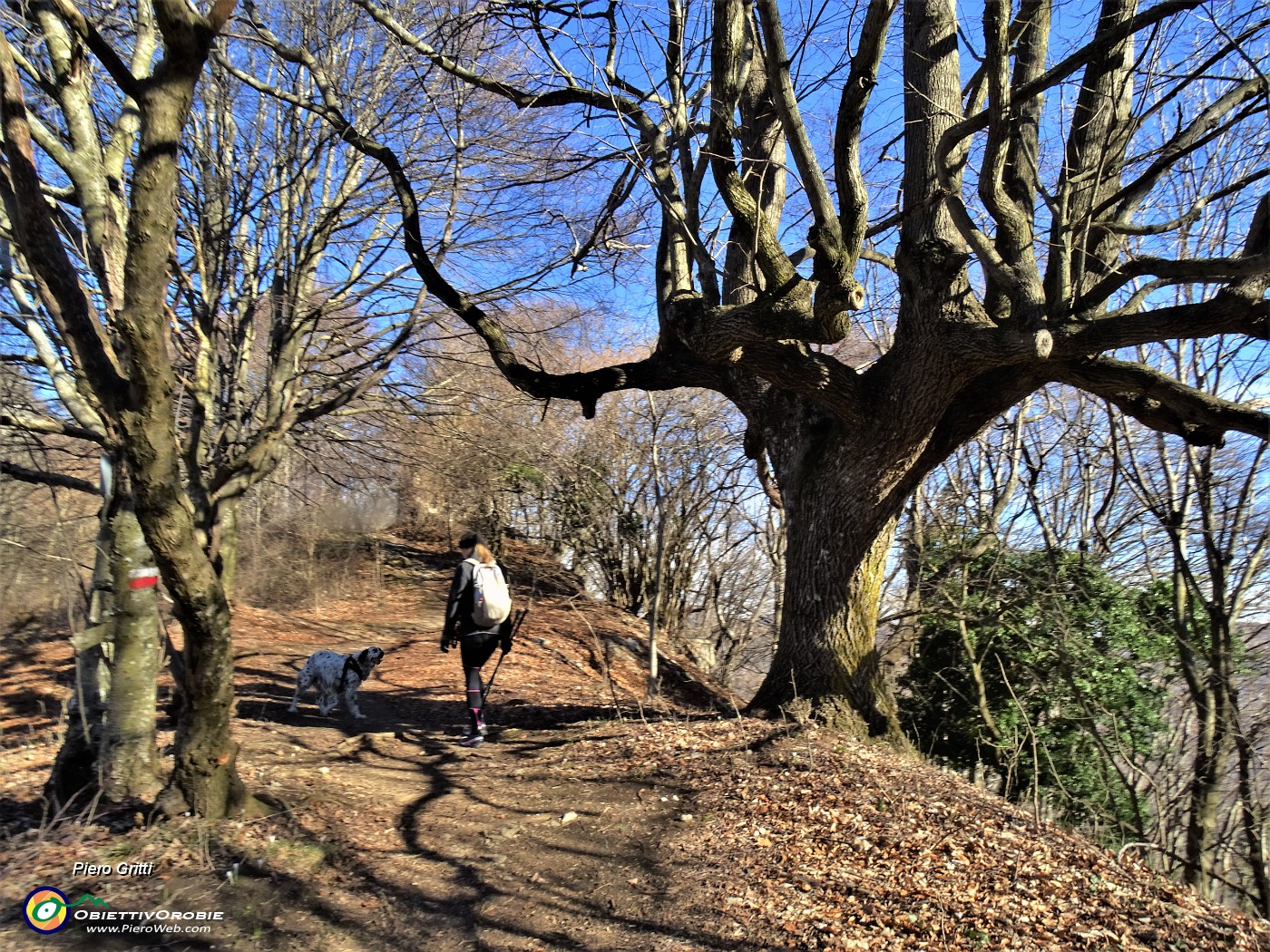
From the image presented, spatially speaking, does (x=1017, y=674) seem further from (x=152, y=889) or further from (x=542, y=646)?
(x=152, y=889)

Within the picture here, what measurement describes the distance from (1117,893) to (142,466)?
4.84 m

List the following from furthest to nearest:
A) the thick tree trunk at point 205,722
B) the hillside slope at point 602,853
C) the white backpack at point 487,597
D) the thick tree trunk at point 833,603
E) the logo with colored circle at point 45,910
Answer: the white backpack at point 487,597 < the thick tree trunk at point 833,603 < the thick tree trunk at point 205,722 < the hillside slope at point 602,853 < the logo with colored circle at point 45,910

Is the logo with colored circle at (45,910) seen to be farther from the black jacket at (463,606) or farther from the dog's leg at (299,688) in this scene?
the dog's leg at (299,688)

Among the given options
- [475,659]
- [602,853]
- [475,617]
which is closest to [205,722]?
[602,853]

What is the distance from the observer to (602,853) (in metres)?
4.33

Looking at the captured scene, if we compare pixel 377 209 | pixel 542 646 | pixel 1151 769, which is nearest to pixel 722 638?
pixel 542 646

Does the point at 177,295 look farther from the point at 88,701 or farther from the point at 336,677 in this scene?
the point at 336,677

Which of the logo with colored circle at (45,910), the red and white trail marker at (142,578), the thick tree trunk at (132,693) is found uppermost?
the red and white trail marker at (142,578)

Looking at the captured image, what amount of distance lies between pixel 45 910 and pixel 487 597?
137 inches

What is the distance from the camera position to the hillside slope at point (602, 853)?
11.2ft

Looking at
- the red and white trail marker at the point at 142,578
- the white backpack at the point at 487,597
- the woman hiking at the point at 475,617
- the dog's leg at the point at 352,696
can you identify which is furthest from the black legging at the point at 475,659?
the red and white trail marker at the point at 142,578

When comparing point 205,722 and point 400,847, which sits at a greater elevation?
point 205,722

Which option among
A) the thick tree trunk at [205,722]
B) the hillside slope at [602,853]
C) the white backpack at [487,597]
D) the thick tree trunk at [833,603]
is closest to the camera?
the hillside slope at [602,853]

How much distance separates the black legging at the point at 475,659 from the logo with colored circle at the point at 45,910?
11.1ft
